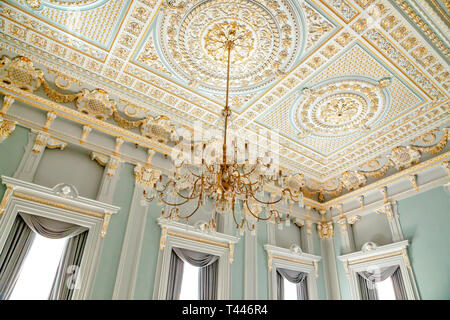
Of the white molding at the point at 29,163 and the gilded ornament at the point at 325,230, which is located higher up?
the gilded ornament at the point at 325,230

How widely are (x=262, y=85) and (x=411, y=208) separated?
4290mm

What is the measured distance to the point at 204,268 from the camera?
5.98 metres

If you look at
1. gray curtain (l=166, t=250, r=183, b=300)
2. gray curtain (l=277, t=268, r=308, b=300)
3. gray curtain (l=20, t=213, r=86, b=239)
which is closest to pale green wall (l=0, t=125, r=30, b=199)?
gray curtain (l=20, t=213, r=86, b=239)

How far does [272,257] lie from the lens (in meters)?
6.84

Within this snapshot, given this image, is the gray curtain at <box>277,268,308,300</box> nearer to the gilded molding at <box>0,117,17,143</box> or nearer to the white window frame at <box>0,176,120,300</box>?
the white window frame at <box>0,176,120,300</box>

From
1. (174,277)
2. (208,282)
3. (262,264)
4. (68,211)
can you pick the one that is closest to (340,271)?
(262,264)

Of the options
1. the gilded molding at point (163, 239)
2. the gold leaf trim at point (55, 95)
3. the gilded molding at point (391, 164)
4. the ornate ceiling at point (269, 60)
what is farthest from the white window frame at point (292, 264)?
the gold leaf trim at point (55, 95)

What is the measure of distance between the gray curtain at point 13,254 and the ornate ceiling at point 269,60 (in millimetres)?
2623

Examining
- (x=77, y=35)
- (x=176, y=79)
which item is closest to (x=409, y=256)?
(x=176, y=79)

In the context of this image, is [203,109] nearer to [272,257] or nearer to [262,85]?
[262,85]

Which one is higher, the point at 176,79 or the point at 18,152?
the point at 176,79

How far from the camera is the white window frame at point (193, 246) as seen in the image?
5.33 meters

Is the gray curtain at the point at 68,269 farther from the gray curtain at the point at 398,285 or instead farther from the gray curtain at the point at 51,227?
the gray curtain at the point at 398,285

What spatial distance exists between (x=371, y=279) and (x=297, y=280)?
1.64m
